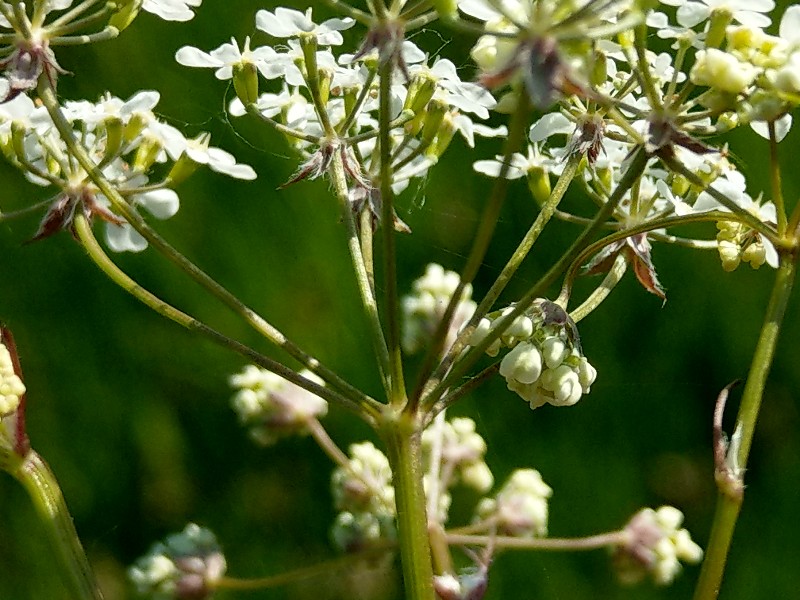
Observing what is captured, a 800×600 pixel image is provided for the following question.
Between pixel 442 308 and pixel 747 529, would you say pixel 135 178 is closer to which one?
pixel 442 308

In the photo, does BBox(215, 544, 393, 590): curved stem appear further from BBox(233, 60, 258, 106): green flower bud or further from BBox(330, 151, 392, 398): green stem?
BBox(233, 60, 258, 106): green flower bud

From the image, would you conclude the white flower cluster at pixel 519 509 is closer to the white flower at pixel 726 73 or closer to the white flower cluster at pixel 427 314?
the white flower cluster at pixel 427 314

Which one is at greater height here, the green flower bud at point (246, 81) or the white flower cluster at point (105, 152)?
the green flower bud at point (246, 81)

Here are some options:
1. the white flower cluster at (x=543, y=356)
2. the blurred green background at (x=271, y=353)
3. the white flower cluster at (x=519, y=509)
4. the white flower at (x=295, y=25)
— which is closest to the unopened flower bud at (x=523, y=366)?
the white flower cluster at (x=543, y=356)

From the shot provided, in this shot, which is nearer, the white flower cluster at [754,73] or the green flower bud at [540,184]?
the white flower cluster at [754,73]

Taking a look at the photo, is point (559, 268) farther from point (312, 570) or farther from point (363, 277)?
point (312, 570)

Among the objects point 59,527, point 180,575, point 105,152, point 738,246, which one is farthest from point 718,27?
point 180,575
